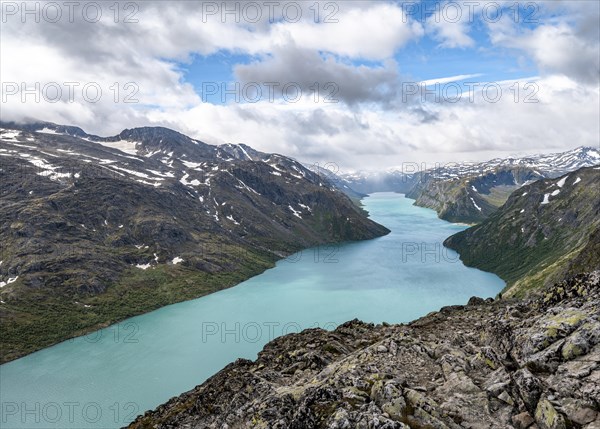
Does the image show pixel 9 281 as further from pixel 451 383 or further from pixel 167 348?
pixel 451 383

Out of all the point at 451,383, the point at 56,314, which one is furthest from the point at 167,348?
the point at 451,383

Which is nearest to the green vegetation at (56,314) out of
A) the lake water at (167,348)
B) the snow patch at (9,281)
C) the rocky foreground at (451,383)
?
the snow patch at (9,281)

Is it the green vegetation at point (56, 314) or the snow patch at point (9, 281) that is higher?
the snow patch at point (9, 281)

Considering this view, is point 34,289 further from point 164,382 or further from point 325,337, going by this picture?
point 325,337

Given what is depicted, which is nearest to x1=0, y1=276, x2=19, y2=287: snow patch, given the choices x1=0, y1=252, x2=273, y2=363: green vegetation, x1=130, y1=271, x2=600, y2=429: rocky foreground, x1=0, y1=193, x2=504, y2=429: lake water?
x1=0, y1=252, x2=273, y2=363: green vegetation

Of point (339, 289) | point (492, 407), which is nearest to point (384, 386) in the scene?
point (492, 407)

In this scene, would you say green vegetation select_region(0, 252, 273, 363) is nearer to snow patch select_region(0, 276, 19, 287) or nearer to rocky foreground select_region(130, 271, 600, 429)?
snow patch select_region(0, 276, 19, 287)

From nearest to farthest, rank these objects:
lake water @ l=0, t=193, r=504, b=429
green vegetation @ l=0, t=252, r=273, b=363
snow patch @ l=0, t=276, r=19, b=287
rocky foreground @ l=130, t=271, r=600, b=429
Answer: rocky foreground @ l=130, t=271, r=600, b=429
lake water @ l=0, t=193, r=504, b=429
green vegetation @ l=0, t=252, r=273, b=363
snow patch @ l=0, t=276, r=19, b=287

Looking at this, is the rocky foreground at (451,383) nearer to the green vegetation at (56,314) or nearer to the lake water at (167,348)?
the lake water at (167,348)
